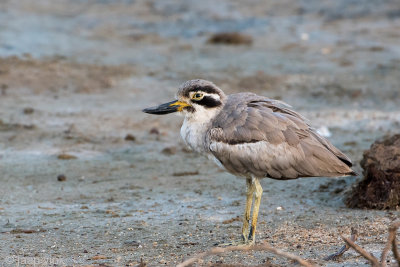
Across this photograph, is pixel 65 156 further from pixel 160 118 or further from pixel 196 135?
pixel 196 135

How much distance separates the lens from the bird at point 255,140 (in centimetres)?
600

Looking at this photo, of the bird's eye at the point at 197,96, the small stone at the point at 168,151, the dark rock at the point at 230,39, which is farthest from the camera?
the dark rock at the point at 230,39

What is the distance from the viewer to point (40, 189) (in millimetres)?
7934

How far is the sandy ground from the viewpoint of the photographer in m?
6.36

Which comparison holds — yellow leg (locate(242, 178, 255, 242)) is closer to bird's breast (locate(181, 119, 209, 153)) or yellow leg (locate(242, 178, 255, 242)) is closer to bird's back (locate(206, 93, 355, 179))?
bird's back (locate(206, 93, 355, 179))

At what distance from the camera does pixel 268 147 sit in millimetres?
6016

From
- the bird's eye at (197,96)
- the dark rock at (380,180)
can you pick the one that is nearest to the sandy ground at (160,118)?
the dark rock at (380,180)

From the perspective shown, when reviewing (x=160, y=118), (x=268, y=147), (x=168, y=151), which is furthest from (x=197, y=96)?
(x=160, y=118)

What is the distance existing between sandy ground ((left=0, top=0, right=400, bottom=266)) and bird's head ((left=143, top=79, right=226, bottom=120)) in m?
1.16

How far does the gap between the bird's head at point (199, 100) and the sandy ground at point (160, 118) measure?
116 centimetres

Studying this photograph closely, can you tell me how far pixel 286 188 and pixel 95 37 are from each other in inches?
349

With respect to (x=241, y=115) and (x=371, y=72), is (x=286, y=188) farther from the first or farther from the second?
(x=371, y=72)

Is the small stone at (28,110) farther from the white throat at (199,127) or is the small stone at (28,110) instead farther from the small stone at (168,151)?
the white throat at (199,127)

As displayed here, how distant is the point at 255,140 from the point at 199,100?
0.66m
